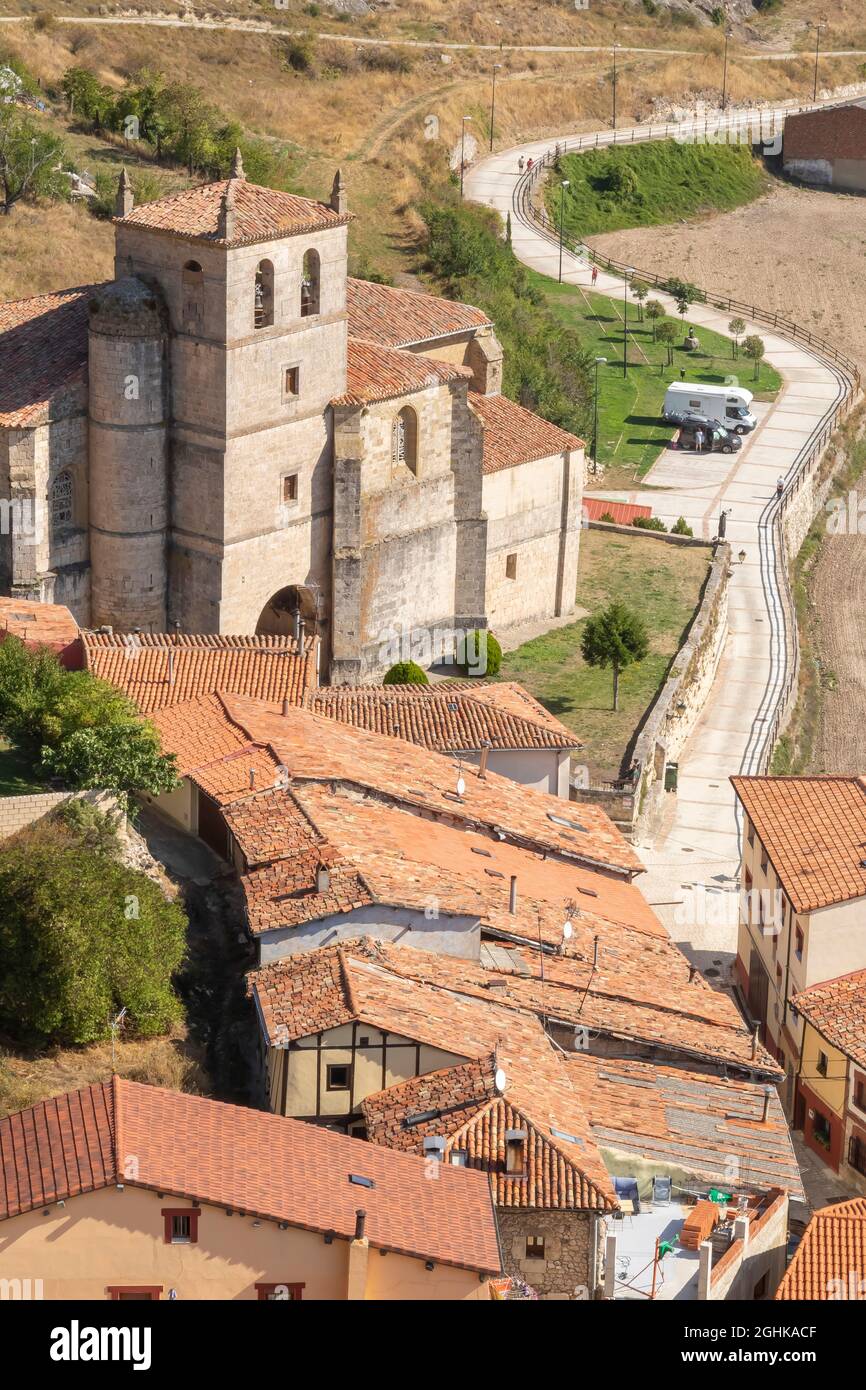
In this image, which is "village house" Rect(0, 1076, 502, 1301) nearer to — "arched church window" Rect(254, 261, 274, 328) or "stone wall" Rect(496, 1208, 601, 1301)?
"stone wall" Rect(496, 1208, 601, 1301)

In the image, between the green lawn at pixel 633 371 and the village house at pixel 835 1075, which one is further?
the green lawn at pixel 633 371

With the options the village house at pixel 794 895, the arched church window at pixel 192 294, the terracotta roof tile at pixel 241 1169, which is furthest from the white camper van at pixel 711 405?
the terracotta roof tile at pixel 241 1169

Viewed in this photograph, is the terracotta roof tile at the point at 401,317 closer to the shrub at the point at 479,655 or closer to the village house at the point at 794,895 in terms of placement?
the shrub at the point at 479,655

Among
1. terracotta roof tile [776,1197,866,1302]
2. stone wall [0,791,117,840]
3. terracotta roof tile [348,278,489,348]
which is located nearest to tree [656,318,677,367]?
terracotta roof tile [348,278,489,348]

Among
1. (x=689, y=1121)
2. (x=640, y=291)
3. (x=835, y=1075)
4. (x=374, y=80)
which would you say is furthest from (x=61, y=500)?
(x=374, y=80)

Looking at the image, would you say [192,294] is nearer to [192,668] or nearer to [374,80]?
[192,668]

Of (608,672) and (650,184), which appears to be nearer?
(608,672)
